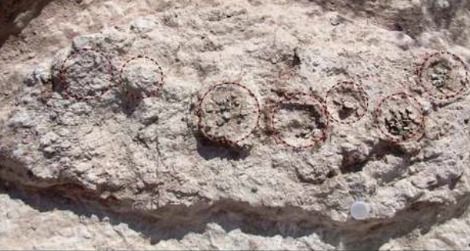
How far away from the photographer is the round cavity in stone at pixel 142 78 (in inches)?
85.4

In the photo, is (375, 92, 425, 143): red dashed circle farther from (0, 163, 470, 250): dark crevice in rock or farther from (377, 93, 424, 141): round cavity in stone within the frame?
(0, 163, 470, 250): dark crevice in rock

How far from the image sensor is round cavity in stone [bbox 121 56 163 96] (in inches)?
85.4

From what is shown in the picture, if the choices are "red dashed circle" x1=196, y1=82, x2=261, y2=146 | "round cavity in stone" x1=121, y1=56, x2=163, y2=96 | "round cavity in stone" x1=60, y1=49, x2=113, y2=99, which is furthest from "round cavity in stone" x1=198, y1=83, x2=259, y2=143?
"round cavity in stone" x1=60, y1=49, x2=113, y2=99

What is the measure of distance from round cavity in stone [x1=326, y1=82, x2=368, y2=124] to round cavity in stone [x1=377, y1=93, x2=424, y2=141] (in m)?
0.06

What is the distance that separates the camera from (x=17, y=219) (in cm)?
216

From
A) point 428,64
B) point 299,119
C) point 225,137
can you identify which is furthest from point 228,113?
point 428,64

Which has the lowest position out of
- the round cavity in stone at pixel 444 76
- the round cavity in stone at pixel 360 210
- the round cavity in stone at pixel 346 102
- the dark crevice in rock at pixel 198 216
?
the dark crevice in rock at pixel 198 216

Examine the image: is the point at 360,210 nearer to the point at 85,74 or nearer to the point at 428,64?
the point at 428,64

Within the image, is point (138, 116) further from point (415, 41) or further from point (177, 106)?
point (415, 41)

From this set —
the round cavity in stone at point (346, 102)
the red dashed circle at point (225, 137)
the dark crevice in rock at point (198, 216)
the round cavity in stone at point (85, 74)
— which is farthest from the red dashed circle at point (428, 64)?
the round cavity in stone at point (85, 74)

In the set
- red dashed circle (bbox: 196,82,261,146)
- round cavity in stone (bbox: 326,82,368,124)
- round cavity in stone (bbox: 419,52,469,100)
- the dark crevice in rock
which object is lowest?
the dark crevice in rock

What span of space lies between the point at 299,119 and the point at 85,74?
2.28 ft

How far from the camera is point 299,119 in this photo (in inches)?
86.7

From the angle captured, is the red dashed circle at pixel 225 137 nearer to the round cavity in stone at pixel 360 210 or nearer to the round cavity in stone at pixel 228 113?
the round cavity in stone at pixel 228 113
